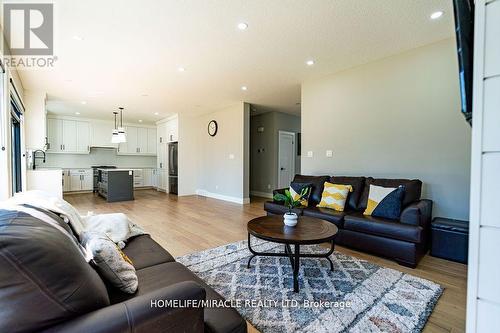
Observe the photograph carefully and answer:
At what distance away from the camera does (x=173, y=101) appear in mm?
5902

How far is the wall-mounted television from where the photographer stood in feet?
3.08

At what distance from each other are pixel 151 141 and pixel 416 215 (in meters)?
9.20

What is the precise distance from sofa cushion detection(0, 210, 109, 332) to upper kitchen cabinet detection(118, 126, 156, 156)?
29.3ft

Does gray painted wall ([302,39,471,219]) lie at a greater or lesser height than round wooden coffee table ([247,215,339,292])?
greater

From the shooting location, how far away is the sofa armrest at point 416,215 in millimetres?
2514

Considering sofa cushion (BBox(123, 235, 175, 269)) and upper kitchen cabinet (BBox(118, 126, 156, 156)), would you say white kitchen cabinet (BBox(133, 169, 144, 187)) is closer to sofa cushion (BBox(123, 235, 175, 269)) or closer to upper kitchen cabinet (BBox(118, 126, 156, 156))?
upper kitchen cabinet (BBox(118, 126, 156, 156))

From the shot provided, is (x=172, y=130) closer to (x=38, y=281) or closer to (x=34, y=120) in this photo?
(x=34, y=120)

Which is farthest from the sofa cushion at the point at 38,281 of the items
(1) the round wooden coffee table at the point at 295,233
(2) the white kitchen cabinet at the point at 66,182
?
(2) the white kitchen cabinet at the point at 66,182

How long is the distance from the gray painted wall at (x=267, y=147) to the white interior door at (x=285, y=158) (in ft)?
0.50

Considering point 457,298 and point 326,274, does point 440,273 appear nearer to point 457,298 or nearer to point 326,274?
point 457,298

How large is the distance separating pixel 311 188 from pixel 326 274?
1679mm

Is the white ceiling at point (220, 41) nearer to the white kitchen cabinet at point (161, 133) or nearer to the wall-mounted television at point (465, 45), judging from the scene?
the wall-mounted television at point (465, 45)

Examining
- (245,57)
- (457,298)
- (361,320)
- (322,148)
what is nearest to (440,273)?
(457,298)

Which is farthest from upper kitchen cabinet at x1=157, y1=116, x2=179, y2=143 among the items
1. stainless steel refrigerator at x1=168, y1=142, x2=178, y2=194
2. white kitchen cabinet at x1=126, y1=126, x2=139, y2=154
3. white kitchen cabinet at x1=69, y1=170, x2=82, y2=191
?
white kitchen cabinet at x1=69, y1=170, x2=82, y2=191
